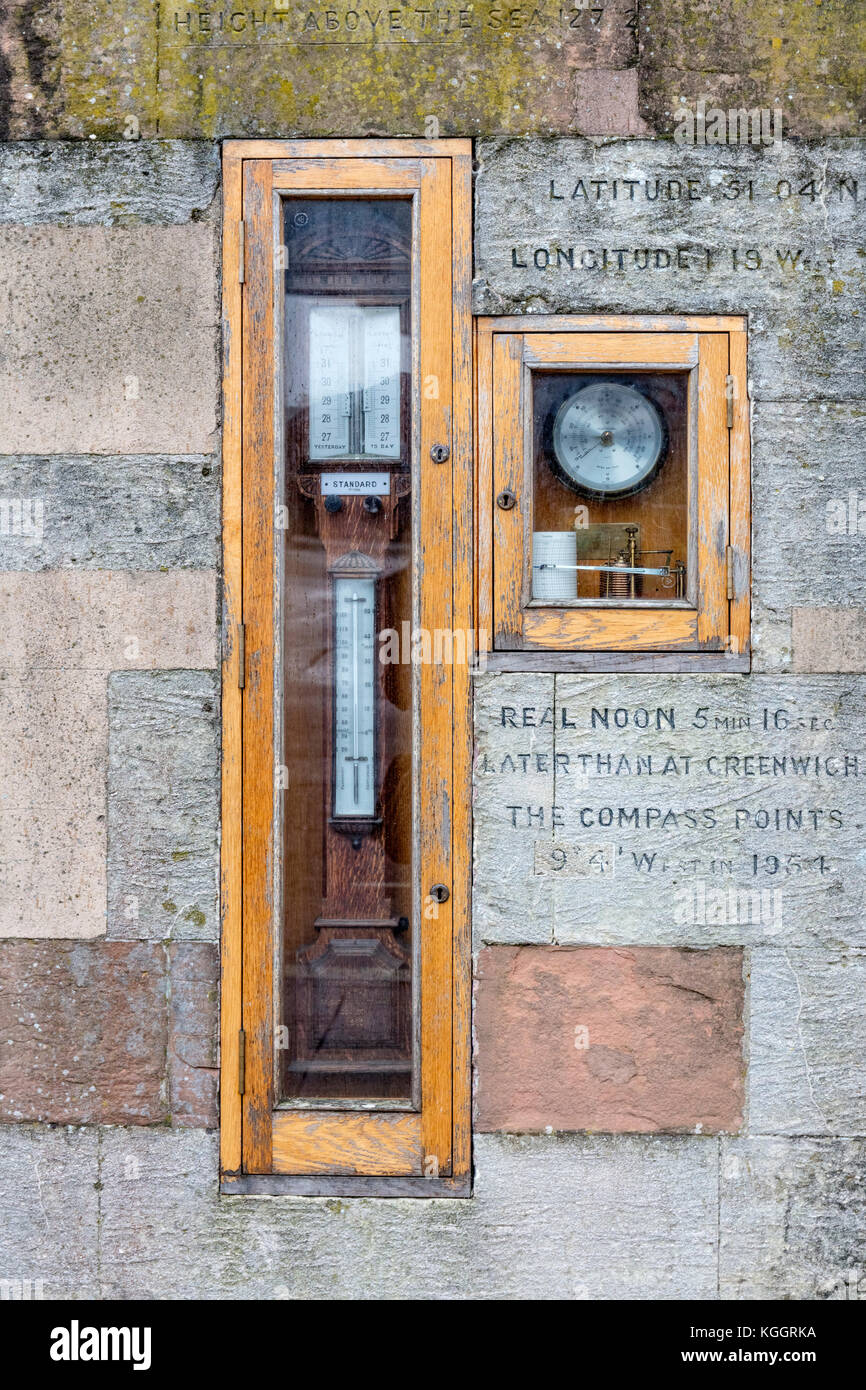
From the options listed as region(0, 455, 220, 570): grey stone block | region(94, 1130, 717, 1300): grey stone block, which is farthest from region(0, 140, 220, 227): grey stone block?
region(94, 1130, 717, 1300): grey stone block

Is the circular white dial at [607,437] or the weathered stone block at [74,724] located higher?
the circular white dial at [607,437]

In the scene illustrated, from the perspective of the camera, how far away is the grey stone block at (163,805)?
3461 mm

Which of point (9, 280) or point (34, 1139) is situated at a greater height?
point (9, 280)

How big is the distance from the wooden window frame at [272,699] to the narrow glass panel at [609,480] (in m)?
0.25

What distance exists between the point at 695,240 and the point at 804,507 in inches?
34.9

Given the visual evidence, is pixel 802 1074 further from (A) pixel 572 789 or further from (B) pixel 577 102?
(B) pixel 577 102

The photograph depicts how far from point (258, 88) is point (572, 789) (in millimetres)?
2363

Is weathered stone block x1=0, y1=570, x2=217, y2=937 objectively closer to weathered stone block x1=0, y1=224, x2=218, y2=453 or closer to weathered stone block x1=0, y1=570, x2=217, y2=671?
weathered stone block x1=0, y1=570, x2=217, y2=671

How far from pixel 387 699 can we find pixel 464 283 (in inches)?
50.9

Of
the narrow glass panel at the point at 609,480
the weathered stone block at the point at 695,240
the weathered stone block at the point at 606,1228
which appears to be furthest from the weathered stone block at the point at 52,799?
the weathered stone block at the point at 695,240

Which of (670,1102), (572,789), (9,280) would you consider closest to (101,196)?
(9,280)

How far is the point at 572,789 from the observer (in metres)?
3.42

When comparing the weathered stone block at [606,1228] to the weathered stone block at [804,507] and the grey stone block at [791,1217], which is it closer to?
the grey stone block at [791,1217]

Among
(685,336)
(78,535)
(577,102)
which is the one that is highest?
(577,102)
